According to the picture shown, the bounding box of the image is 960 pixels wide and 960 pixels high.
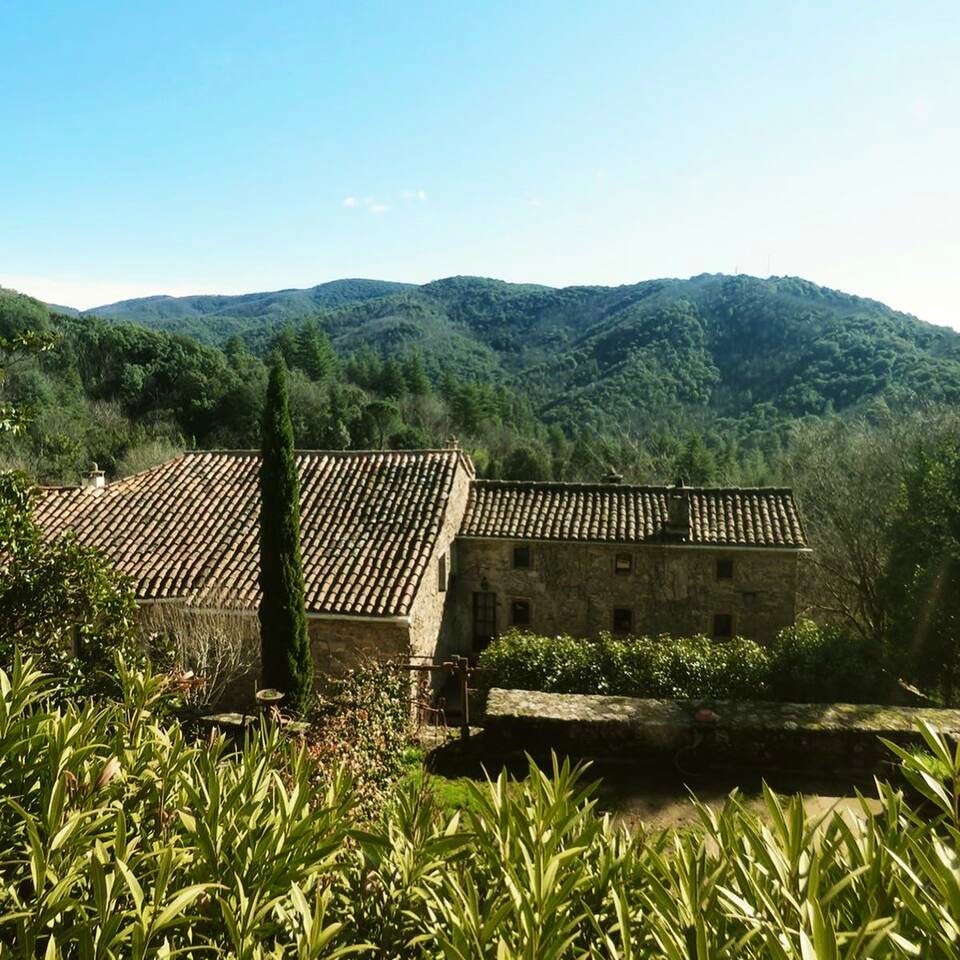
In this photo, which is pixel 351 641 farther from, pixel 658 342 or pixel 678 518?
pixel 658 342

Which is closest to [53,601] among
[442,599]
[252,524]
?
[252,524]

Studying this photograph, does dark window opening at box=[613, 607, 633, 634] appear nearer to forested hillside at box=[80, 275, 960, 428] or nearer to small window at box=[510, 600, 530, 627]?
small window at box=[510, 600, 530, 627]

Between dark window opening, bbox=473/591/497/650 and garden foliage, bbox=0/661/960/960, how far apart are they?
14356mm

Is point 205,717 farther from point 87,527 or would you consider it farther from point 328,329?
point 328,329

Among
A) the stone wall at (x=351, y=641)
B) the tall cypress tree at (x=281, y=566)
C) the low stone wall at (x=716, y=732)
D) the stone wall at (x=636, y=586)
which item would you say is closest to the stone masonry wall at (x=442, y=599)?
the stone wall at (x=351, y=641)

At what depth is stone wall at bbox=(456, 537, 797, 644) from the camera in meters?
17.0

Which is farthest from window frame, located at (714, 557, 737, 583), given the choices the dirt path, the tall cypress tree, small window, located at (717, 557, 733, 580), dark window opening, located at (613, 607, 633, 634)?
the tall cypress tree

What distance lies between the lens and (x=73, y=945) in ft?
8.71

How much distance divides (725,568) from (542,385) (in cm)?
5669

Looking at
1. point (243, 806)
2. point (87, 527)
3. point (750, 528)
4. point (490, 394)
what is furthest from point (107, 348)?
point (243, 806)

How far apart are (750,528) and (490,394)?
4421cm

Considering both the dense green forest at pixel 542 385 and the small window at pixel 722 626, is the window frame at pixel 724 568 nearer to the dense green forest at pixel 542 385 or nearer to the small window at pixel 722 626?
the small window at pixel 722 626

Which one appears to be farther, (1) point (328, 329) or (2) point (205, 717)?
(1) point (328, 329)

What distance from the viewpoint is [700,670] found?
1145 centimetres
